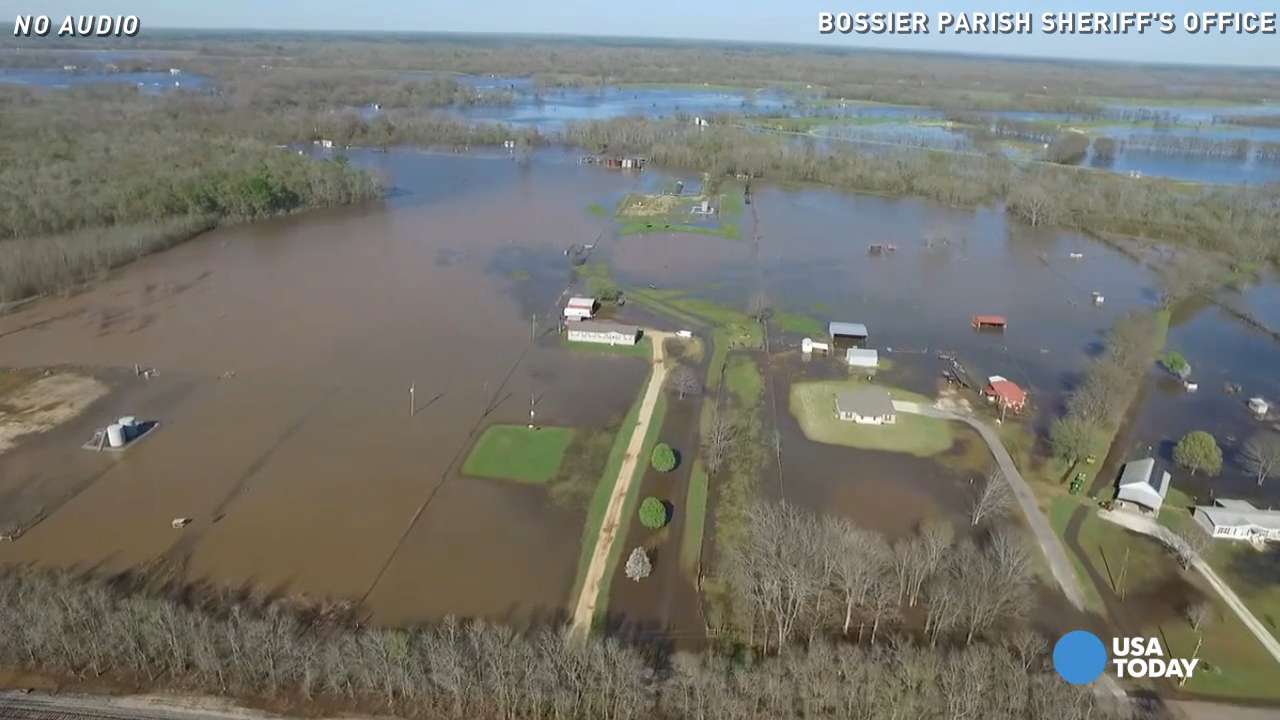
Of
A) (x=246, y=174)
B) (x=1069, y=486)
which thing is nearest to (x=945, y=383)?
(x=1069, y=486)

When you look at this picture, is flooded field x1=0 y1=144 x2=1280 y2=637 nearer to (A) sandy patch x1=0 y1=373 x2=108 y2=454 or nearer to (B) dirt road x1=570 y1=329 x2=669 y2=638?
(B) dirt road x1=570 y1=329 x2=669 y2=638

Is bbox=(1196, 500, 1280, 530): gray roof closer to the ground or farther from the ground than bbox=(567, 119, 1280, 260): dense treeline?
closer to the ground

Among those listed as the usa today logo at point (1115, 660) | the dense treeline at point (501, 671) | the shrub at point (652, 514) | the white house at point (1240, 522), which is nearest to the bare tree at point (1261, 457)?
the white house at point (1240, 522)

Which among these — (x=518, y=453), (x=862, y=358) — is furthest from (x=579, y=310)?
(x=862, y=358)

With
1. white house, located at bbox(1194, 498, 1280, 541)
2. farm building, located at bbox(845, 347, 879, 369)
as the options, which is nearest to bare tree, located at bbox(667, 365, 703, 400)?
farm building, located at bbox(845, 347, 879, 369)

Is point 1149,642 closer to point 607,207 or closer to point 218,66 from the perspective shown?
point 607,207

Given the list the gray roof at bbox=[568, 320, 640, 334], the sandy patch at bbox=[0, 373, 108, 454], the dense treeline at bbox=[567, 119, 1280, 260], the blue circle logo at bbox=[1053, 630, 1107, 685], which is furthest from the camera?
the dense treeline at bbox=[567, 119, 1280, 260]

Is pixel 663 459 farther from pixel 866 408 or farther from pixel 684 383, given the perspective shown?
pixel 866 408
